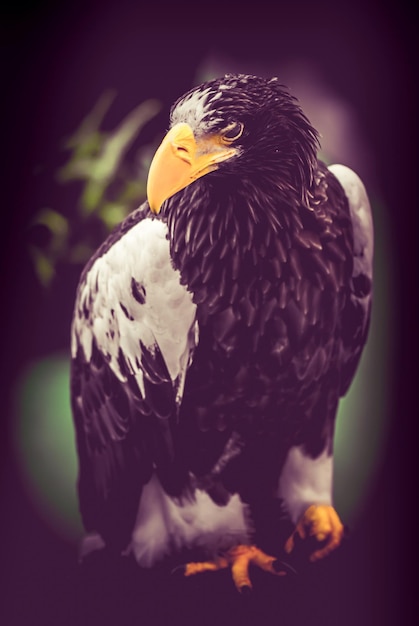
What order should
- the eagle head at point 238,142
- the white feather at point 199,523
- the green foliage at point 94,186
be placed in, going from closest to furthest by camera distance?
the eagle head at point 238,142 < the white feather at point 199,523 < the green foliage at point 94,186

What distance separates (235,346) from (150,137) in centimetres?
55

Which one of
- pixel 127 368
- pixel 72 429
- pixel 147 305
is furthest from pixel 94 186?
pixel 72 429

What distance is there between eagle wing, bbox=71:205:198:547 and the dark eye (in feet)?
0.80

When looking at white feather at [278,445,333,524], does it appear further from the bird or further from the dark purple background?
the dark purple background

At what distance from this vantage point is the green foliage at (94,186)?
166 centimetres

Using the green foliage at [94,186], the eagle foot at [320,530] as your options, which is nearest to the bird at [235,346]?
the eagle foot at [320,530]

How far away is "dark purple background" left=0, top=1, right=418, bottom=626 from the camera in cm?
154

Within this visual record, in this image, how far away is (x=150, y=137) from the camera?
165 centimetres

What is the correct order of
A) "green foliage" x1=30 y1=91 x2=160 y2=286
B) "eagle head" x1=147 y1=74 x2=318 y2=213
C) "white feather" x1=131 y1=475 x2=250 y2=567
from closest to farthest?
"eagle head" x1=147 y1=74 x2=318 y2=213, "white feather" x1=131 y1=475 x2=250 y2=567, "green foliage" x1=30 y1=91 x2=160 y2=286

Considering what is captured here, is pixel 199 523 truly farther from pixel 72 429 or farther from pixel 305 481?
pixel 72 429

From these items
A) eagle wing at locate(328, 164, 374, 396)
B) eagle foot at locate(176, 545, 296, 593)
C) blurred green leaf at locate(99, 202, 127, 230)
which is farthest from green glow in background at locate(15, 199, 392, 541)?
blurred green leaf at locate(99, 202, 127, 230)

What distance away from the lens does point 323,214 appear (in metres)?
1.54

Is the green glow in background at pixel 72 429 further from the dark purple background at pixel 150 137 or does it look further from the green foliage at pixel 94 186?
the green foliage at pixel 94 186

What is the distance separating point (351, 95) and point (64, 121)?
2.35ft
